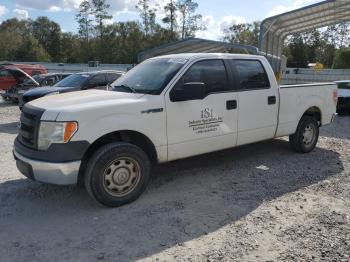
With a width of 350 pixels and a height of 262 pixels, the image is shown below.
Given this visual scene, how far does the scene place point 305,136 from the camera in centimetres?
766

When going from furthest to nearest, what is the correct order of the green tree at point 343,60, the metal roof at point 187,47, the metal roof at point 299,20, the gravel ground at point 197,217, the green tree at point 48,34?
the green tree at point 48,34
the green tree at point 343,60
the metal roof at point 187,47
the metal roof at point 299,20
the gravel ground at point 197,217

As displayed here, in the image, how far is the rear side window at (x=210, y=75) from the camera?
5.65 meters

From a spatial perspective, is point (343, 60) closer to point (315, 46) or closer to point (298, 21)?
point (298, 21)

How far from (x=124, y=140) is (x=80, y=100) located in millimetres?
776

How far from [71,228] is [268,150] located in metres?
4.66

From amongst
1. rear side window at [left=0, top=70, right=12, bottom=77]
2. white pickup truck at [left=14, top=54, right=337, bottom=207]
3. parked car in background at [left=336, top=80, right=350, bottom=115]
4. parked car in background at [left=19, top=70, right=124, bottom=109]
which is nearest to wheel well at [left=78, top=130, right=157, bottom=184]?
white pickup truck at [left=14, top=54, right=337, bottom=207]

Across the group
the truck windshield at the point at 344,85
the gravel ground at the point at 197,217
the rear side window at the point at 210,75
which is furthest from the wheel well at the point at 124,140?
the truck windshield at the point at 344,85

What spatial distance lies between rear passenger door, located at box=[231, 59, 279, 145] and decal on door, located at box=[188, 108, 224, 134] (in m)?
0.50

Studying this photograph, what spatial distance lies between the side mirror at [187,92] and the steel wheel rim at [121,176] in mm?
1046

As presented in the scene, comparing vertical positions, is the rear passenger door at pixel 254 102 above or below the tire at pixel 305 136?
above

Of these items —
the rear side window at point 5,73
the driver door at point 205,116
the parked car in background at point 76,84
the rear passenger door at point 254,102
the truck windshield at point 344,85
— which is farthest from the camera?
the rear side window at point 5,73

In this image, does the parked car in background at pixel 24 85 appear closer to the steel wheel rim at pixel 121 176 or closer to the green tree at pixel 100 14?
the steel wheel rim at pixel 121 176

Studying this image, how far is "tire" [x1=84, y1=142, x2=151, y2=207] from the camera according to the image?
15.4 ft

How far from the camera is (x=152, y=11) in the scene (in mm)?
65625
